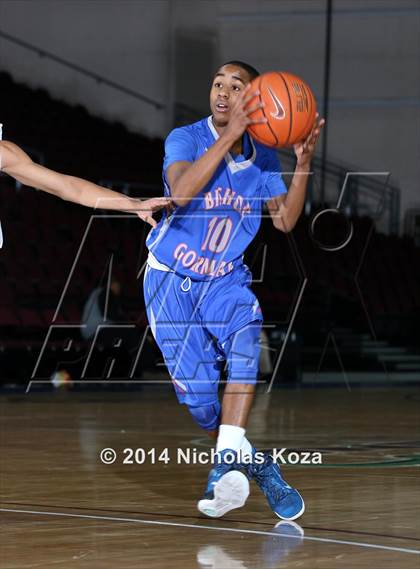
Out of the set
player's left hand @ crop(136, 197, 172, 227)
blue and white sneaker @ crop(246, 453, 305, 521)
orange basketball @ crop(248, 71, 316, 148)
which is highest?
orange basketball @ crop(248, 71, 316, 148)

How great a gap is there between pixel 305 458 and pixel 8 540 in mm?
2732

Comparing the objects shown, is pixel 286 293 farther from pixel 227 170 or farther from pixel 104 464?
pixel 227 170

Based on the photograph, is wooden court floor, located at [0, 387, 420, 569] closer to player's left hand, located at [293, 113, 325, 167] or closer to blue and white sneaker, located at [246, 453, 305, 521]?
blue and white sneaker, located at [246, 453, 305, 521]

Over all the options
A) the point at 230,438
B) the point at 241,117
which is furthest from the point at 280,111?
the point at 230,438

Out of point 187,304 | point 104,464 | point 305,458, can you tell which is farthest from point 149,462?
point 187,304

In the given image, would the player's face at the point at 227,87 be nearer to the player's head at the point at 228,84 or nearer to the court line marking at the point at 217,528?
the player's head at the point at 228,84

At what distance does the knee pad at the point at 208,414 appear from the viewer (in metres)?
4.29

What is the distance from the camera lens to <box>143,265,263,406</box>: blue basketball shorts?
13.6 feet

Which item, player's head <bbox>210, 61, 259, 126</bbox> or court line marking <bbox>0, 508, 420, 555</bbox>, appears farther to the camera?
player's head <bbox>210, 61, 259, 126</bbox>

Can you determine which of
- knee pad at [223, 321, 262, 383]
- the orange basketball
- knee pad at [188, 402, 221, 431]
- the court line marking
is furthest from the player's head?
the court line marking

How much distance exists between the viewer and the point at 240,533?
3791mm

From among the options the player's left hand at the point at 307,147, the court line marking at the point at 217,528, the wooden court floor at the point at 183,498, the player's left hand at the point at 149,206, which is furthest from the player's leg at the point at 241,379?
the player's left hand at the point at 149,206

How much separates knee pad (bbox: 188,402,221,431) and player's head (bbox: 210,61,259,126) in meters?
0.99

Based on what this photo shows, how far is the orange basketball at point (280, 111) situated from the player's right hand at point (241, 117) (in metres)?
0.01
